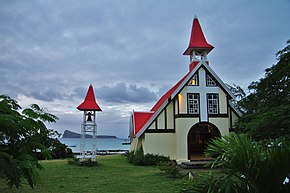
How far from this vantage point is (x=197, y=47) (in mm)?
20406

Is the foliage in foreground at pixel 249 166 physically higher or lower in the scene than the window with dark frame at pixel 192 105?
lower

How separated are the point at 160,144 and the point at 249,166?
1598 cm

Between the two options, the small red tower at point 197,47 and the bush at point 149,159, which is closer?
the bush at point 149,159

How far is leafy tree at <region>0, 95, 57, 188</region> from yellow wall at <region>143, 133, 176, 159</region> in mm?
13197

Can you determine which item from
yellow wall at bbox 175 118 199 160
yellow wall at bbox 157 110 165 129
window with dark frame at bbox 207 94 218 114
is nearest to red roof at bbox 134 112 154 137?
yellow wall at bbox 157 110 165 129

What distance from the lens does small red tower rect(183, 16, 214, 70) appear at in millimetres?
20484

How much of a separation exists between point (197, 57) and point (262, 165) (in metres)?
18.4

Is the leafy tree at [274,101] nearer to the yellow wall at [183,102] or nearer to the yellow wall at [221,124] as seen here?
the yellow wall at [221,124]

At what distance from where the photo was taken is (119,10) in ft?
43.1

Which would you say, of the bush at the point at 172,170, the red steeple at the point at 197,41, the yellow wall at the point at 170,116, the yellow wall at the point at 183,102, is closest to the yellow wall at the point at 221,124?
the yellow wall at the point at 183,102

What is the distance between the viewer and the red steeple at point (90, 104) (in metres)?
18.3

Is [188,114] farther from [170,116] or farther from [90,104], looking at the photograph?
[90,104]

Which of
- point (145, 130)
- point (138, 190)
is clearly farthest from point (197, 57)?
point (138, 190)

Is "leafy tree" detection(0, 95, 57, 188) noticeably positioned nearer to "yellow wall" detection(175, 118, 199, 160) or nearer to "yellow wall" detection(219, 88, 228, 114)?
"yellow wall" detection(175, 118, 199, 160)
